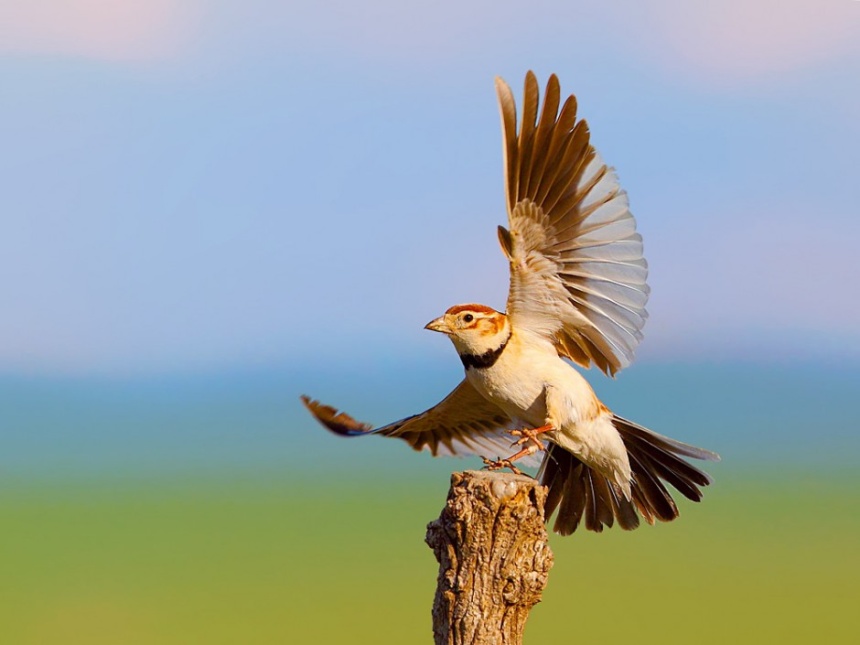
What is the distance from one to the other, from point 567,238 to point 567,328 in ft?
1.89

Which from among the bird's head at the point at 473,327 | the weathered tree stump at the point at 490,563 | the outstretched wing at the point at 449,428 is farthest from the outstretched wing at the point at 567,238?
the weathered tree stump at the point at 490,563

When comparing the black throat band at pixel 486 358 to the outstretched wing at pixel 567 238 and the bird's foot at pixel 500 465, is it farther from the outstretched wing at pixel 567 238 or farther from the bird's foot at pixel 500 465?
the bird's foot at pixel 500 465

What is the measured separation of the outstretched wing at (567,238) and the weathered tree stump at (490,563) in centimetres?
146

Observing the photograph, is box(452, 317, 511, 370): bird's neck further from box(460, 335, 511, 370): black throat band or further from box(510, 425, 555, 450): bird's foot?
box(510, 425, 555, 450): bird's foot

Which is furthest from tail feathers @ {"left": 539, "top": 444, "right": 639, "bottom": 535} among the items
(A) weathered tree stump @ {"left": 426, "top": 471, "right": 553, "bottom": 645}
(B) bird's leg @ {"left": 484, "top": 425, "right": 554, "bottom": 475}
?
(A) weathered tree stump @ {"left": 426, "top": 471, "right": 553, "bottom": 645}

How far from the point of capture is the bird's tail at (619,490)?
6.33 meters

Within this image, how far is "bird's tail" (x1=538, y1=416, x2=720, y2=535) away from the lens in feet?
20.8

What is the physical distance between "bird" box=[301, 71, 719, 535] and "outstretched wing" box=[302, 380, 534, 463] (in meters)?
0.21

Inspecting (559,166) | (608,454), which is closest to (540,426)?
(608,454)

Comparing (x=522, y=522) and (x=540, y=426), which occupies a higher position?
(x=540, y=426)

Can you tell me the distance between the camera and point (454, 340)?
579cm

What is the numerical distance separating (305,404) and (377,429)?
2.21 ft

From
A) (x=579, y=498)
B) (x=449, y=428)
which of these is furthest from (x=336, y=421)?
(x=579, y=498)

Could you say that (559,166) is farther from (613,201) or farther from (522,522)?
(522,522)
